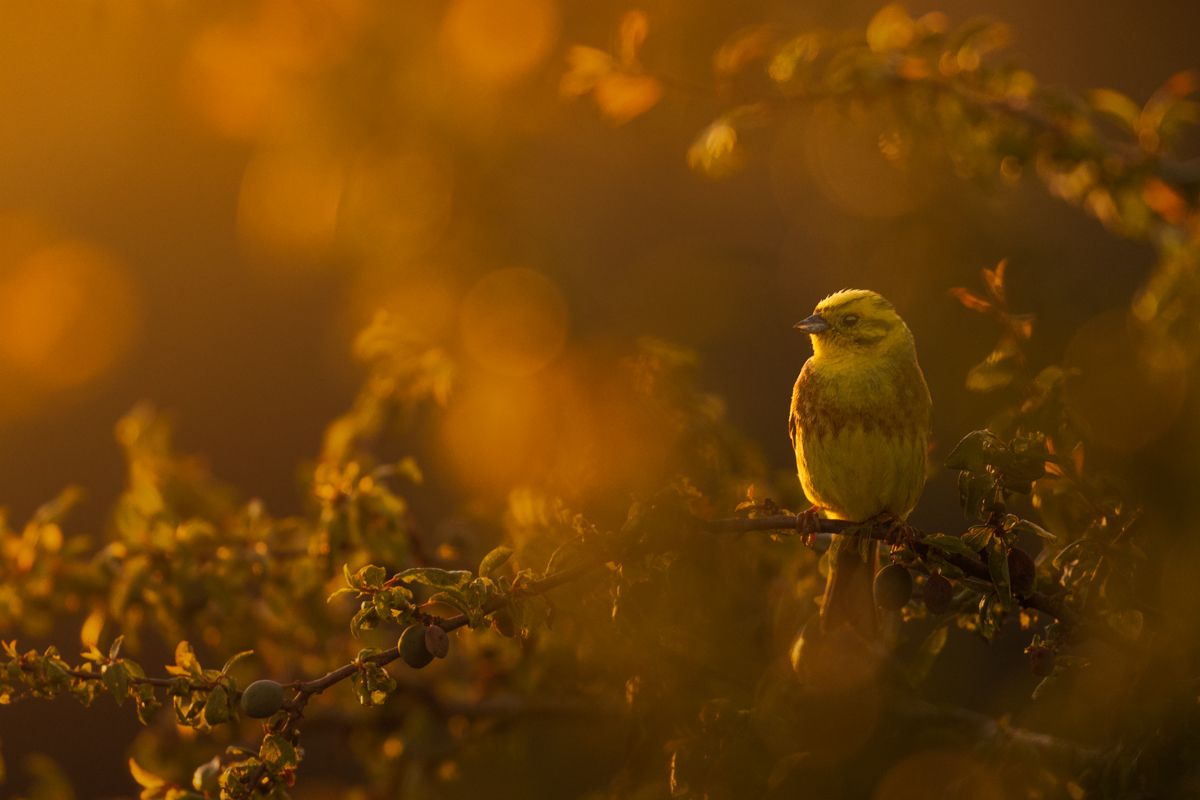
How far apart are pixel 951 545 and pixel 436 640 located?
3.36 feet

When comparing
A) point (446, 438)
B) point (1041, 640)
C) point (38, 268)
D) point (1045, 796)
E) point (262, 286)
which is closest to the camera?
point (1041, 640)

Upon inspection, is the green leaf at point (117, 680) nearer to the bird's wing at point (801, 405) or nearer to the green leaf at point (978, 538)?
the green leaf at point (978, 538)

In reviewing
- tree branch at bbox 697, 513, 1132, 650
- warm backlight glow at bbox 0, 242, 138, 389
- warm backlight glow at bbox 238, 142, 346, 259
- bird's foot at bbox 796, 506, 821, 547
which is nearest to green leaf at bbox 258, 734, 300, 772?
tree branch at bbox 697, 513, 1132, 650

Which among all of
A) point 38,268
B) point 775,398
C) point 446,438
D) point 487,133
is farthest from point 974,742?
point 38,268

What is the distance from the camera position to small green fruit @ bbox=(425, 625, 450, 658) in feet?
7.29

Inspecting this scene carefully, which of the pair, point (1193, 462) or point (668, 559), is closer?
point (668, 559)

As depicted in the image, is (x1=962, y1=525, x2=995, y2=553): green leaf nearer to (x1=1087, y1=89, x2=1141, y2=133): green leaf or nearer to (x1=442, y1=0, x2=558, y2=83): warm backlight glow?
(x1=1087, y1=89, x2=1141, y2=133): green leaf

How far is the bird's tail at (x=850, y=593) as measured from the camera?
9.90 ft

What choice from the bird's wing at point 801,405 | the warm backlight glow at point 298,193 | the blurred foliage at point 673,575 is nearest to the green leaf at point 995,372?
the blurred foliage at point 673,575

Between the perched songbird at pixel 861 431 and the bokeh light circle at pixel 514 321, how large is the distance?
1665 millimetres

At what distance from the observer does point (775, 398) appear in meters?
9.11

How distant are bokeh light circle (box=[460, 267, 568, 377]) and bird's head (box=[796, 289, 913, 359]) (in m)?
1.69

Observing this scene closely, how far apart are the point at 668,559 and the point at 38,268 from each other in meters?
7.22

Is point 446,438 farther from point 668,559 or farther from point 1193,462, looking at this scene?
point 1193,462
